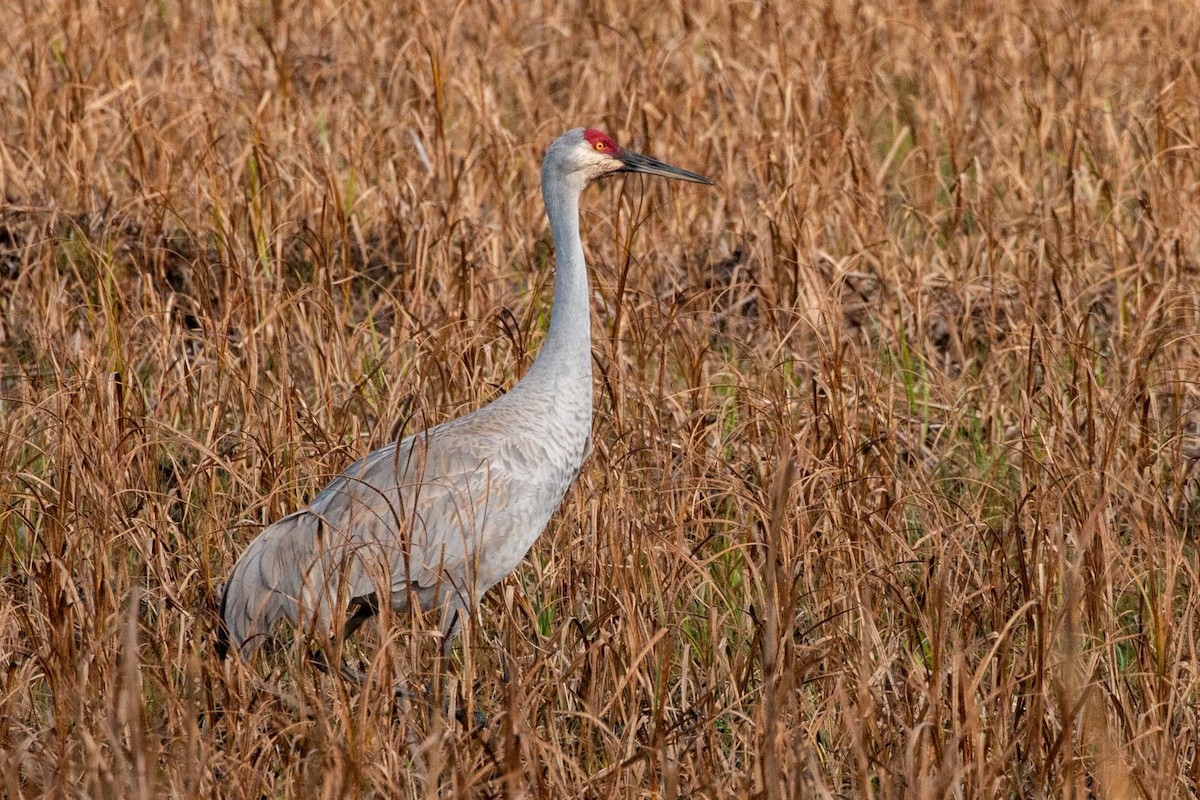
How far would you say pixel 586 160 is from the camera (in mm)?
4023

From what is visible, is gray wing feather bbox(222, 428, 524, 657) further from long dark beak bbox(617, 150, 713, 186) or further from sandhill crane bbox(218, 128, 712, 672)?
long dark beak bbox(617, 150, 713, 186)

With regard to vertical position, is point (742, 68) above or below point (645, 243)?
above

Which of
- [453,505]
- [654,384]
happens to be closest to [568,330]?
[453,505]

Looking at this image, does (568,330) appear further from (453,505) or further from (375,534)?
(375,534)

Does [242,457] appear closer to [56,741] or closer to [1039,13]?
[56,741]

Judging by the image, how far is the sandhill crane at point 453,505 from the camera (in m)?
3.52

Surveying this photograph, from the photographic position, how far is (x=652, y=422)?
13.5 feet

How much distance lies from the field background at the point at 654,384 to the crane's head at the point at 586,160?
30cm

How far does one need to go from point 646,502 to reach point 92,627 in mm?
1416

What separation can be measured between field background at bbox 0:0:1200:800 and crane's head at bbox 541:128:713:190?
0.30 m

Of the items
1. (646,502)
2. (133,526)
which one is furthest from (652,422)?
(133,526)

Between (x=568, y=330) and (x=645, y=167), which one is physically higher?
(x=645, y=167)

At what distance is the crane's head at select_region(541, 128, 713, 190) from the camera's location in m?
4.02

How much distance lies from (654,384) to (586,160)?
86cm
